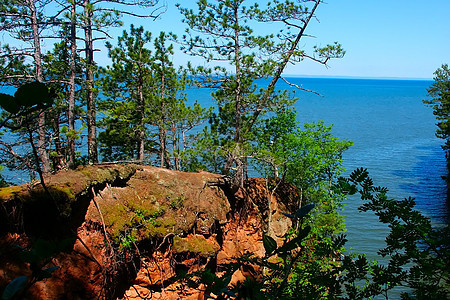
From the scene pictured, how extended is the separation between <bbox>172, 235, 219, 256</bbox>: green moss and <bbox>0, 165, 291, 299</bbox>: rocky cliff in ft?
0.10

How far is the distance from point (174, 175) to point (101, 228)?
3.75 m

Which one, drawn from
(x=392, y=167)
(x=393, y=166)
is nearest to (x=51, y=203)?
(x=392, y=167)

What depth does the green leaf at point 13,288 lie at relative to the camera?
4.19 ft

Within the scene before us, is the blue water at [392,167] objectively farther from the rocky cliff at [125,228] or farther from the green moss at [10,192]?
the green moss at [10,192]

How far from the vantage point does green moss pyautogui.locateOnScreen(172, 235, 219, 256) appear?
10627 millimetres

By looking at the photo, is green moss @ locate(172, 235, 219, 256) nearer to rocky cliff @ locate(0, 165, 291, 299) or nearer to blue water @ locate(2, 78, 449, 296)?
rocky cliff @ locate(0, 165, 291, 299)

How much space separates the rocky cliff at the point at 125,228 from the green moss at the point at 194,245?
0.10ft

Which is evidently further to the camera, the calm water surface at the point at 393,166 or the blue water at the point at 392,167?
the calm water surface at the point at 393,166

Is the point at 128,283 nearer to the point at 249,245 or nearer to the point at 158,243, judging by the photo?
the point at 158,243

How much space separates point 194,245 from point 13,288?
33.2ft

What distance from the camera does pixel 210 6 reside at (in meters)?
15.8

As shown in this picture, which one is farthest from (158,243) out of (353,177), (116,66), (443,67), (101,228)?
(443,67)

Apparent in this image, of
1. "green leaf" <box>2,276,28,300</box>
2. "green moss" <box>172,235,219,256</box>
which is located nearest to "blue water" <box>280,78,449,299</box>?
"green moss" <box>172,235,219,256</box>

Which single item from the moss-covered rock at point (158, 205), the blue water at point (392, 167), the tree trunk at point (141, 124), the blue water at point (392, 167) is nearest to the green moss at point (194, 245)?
the moss-covered rock at point (158, 205)
